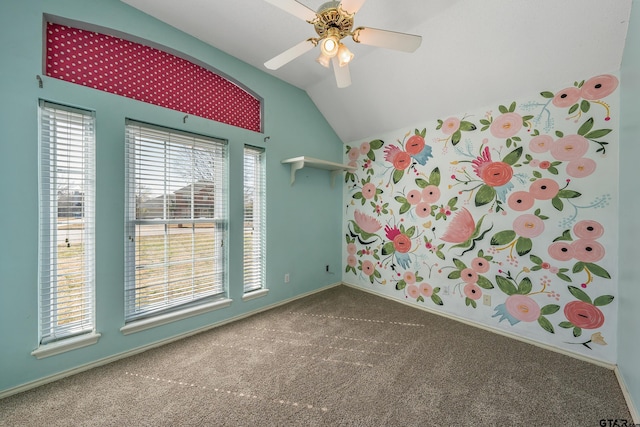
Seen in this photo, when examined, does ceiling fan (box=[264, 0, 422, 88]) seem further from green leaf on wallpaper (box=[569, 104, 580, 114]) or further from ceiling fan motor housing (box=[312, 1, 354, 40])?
green leaf on wallpaper (box=[569, 104, 580, 114])

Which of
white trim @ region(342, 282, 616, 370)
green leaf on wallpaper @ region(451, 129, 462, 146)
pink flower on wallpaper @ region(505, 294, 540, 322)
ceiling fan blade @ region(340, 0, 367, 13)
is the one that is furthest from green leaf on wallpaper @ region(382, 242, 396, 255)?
ceiling fan blade @ region(340, 0, 367, 13)

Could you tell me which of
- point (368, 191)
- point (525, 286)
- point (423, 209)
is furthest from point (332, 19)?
point (525, 286)

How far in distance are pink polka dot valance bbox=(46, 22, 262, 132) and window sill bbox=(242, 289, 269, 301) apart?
1865 mm

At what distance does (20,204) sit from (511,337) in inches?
158

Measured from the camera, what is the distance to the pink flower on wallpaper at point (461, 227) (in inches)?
98.7

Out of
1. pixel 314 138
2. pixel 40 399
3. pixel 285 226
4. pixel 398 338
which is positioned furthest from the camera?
pixel 314 138

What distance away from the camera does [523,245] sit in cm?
→ 221

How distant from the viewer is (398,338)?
223 cm

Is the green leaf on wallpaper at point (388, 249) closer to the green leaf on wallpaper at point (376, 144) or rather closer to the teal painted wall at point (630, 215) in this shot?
the green leaf on wallpaper at point (376, 144)

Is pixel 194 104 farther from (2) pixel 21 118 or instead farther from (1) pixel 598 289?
(1) pixel 598 289

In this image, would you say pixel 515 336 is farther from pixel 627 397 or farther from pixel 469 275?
pixel 627 397

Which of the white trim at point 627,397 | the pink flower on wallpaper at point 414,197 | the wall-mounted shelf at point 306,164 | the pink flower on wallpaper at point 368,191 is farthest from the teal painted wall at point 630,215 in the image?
the wall-mounted shelf at point 306,164

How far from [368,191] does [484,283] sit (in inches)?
68.5

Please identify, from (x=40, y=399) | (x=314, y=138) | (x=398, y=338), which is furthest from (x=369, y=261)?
(x=40, y=399)
